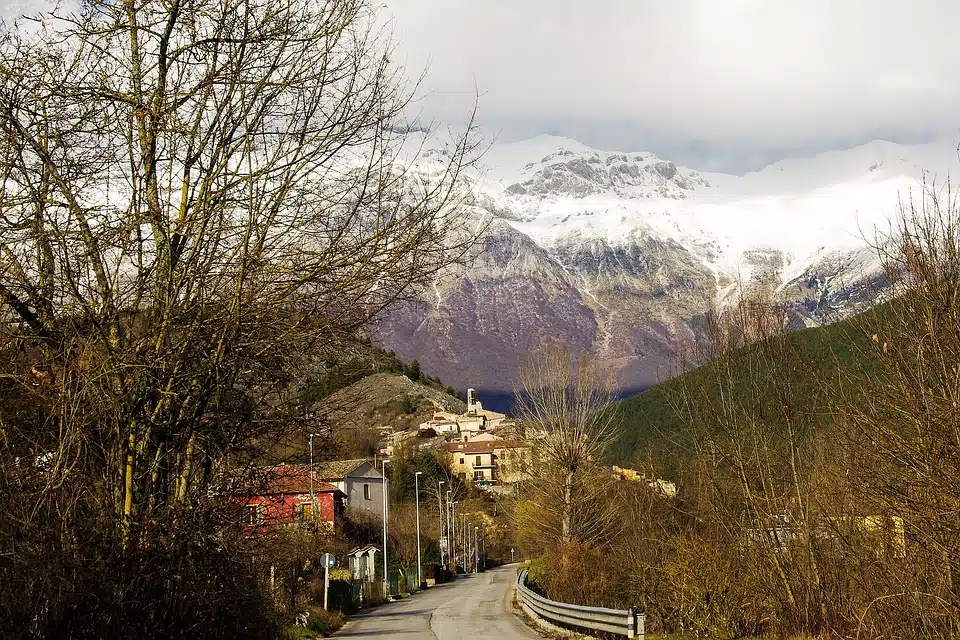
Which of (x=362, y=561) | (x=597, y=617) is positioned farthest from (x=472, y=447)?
(x=597, y=617)

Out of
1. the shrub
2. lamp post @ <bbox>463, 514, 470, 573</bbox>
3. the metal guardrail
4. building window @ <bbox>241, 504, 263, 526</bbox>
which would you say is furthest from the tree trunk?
lamp post @ <bbox>463, 514, 470, 573</bbox>

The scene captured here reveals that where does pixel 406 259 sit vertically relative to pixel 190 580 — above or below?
above

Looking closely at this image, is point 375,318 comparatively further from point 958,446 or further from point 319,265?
point 958,446

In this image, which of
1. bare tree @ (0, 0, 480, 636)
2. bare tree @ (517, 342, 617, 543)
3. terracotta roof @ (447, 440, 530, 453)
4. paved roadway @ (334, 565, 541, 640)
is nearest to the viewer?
bare tree @ (0, 0, 480, 636)

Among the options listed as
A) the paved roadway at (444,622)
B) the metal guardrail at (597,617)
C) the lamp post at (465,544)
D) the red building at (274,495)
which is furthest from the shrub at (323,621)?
the lamp post at (465,544)

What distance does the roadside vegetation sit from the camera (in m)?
8.65

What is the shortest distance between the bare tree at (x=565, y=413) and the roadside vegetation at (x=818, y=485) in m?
5.58

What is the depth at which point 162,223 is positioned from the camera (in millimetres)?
5809

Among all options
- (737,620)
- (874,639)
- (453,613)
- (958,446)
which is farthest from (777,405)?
(453,613)

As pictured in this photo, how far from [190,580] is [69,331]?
70.0 inches

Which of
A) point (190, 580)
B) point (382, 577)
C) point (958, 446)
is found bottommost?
point (382, 577)

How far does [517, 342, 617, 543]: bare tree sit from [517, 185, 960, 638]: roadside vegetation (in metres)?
5.58

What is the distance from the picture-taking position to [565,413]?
3712 cm

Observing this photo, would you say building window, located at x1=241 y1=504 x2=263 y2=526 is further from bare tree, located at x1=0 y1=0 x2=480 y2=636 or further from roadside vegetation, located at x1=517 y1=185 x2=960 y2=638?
roadside vegetation, located at x1=517 y1=185 x2=960 y2=638
